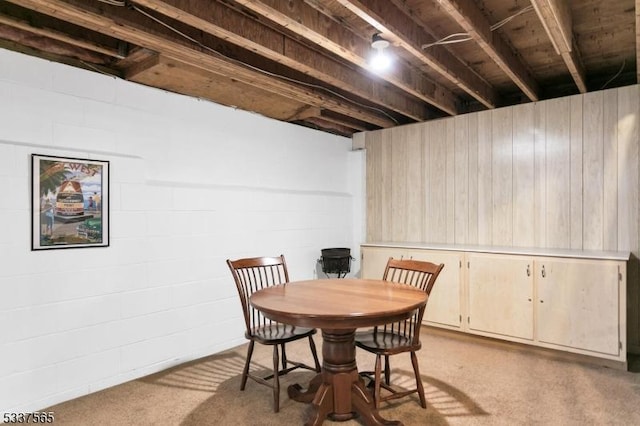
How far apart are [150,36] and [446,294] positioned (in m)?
3.51

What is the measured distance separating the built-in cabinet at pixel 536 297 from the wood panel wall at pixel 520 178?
0.37 meters

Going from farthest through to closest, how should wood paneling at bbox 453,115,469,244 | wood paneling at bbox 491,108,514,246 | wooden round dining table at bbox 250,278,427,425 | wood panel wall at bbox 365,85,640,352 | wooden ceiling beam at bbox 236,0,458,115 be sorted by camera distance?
wood paneling at bbox 453,115,469,244, wood paneling at bbox 491,108,514,246, wood panel wall at bbox 365,85,640,352, wooden ceiling beam at bbox 236,0,458,115, wooden round dining table at bbox 250,278,427,425

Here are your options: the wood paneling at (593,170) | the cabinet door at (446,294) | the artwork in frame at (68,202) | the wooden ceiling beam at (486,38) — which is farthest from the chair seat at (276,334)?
the wood paneling at (593,170)

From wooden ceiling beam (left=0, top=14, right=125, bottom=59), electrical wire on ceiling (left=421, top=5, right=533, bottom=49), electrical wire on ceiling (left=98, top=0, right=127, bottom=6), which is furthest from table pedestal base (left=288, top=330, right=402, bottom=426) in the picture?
wooden ceiling beam (left=0, top=14, right=125, bottom=59)

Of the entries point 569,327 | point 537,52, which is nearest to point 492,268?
point 569,327

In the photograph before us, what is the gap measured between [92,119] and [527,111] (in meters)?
3.98

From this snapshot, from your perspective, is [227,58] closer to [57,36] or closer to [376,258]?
[57,36]

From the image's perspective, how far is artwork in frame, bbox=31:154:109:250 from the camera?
2.66 m

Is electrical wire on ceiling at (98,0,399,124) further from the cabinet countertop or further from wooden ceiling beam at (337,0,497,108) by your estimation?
the cabinet countertop

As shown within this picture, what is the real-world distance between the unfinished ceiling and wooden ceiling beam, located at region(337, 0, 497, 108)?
1 cm

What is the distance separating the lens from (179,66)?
2982 mm

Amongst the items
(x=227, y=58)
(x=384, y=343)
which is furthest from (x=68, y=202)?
(x=384, y=343)

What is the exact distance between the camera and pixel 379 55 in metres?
2.78

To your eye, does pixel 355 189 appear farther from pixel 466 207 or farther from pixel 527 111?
pixel 527 111
